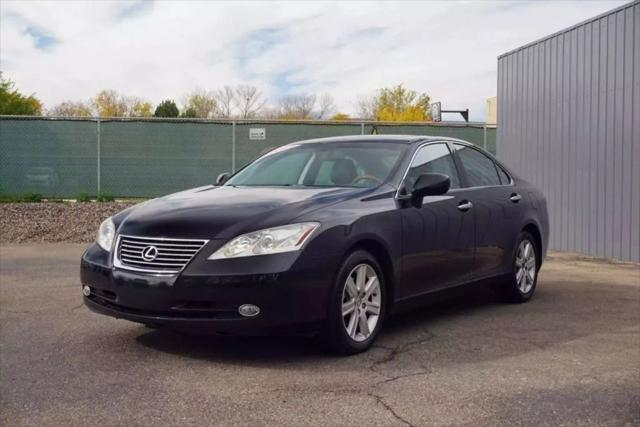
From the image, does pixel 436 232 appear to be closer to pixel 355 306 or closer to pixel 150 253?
pixel 355 306

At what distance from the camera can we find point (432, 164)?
6531 mm

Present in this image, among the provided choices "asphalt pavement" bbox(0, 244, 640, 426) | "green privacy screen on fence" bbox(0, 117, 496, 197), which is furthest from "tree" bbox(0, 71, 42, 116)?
"asphalt pavement" bbox(0, 244, 640, 426)

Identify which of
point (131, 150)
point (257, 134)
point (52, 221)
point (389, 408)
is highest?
point (257, 134)

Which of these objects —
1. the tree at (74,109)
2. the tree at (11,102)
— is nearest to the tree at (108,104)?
the tree at (74,109)

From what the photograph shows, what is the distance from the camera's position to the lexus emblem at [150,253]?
5008mm

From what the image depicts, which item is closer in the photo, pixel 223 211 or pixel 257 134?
pixel 223 211

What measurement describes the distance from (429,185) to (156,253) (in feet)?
6.95

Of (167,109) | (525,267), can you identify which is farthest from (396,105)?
(525,267)

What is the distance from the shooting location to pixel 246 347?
18.0ft

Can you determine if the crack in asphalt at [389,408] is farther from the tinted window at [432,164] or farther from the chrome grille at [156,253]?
the tinted window at [432,164]

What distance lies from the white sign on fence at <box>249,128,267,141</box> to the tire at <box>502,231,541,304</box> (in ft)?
37.0

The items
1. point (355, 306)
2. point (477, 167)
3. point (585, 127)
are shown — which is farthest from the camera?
point (585, 127)

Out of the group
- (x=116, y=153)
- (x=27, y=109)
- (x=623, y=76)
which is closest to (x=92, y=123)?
(x=116, y=153)

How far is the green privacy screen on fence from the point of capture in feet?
56.7
